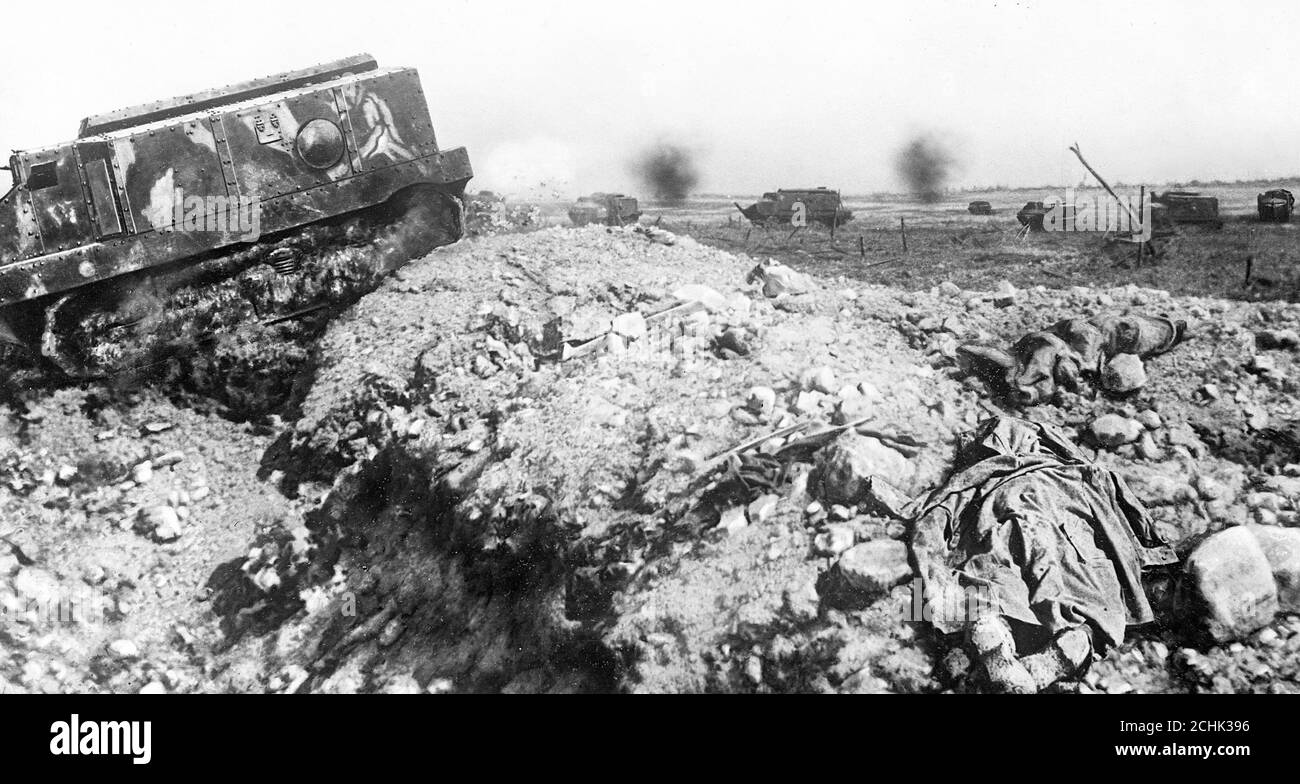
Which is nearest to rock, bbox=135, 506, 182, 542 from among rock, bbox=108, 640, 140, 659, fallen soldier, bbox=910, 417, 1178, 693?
rock, bbox=108, 640, 140, 659

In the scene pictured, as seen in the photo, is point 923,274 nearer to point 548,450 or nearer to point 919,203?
point 548,450

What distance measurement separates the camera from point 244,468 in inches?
241

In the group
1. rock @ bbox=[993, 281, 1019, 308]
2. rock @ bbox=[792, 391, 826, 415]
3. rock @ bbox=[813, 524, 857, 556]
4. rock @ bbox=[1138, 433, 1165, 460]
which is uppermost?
rock @ bbox=[993, 281, 1019, 308]

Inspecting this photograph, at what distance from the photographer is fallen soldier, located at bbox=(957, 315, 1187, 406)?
4.83 metres

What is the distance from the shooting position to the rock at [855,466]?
3871 mm

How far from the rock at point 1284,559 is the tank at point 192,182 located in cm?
671

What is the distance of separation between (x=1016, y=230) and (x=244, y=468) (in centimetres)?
1427

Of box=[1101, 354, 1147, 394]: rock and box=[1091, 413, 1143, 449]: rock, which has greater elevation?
box=[1101, 354, 1147, 394]: rock

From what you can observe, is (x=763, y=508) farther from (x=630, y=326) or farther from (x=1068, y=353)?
(x=1068, y=353)

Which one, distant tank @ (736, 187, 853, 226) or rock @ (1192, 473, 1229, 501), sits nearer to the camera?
rock @ (1192, 473, 1229, 501)

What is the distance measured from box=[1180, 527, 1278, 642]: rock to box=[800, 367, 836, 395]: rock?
6.35 ft

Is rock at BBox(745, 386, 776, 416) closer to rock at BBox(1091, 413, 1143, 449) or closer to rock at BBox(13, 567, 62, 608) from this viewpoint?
rock at BBox(1091, 413, 1143, 449)

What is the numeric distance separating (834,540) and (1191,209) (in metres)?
13.5

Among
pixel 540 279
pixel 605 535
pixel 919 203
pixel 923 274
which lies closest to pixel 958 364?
pixel 605 535
